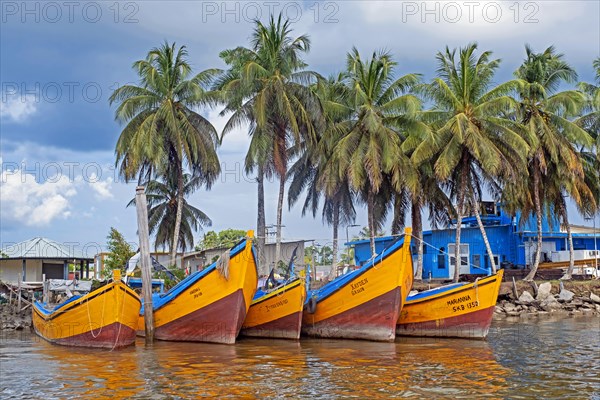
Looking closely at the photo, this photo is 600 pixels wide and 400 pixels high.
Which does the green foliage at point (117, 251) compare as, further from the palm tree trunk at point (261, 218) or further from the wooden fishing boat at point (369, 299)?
the wooden fishing boat at point (369, 299)

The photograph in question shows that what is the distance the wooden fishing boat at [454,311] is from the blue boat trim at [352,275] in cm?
267

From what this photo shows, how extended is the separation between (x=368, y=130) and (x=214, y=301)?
1623 centimetres

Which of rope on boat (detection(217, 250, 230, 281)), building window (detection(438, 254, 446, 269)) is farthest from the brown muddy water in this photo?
building window (detection(438, 254, 446, 269))

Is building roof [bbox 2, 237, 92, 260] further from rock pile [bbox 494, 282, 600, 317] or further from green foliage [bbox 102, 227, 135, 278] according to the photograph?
rock pile [bbox 494, 282, 600, 317]

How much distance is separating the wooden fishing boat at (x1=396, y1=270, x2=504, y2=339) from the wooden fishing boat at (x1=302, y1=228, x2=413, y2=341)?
0.99 meters

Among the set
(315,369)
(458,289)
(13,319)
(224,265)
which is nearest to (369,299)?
(458,289)

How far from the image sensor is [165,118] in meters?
34.2

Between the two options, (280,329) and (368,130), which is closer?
(280,329)

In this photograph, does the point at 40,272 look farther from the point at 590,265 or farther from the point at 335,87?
the point at 590,265

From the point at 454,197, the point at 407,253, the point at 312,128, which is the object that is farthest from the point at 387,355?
the point at 454,197

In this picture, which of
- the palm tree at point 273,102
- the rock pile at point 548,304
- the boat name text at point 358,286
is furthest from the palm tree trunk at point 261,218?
the boat name text at point 358,286

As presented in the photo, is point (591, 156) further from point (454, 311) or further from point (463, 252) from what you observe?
point (454, 311)

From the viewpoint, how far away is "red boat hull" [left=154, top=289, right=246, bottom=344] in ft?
65.4

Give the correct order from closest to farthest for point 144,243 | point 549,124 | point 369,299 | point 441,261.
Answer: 1. point 369,299
2. point 144,243
3. point 549,124
4. point 441,261
